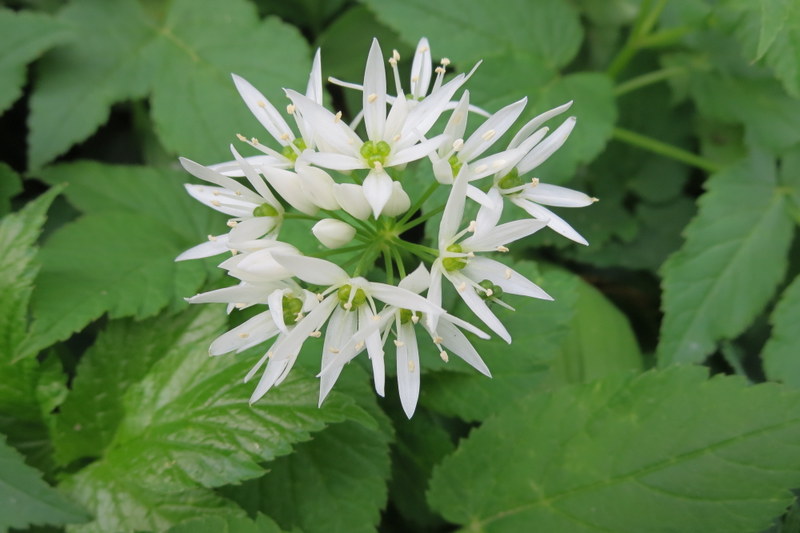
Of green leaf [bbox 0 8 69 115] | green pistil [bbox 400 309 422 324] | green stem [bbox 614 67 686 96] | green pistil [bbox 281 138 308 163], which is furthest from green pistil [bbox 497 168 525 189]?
green leaf [bbox 0 8 69 115]

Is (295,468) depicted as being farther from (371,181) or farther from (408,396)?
(371,181)

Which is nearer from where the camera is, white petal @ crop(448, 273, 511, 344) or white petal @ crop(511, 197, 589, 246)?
white petal @ crop(448, 273, 511, 344)

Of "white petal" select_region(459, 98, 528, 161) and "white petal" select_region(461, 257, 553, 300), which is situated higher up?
"white petal" select_region(459, 98, 528, 161)

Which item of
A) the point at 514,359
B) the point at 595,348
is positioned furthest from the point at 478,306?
the point at 595,348

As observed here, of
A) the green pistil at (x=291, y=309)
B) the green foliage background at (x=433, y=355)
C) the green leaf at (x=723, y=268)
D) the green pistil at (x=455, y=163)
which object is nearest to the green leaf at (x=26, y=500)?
the green foliage background at (x=433, y=355)

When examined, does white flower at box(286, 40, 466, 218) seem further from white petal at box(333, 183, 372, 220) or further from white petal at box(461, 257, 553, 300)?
white petal at box(461, 257, 553, 300)

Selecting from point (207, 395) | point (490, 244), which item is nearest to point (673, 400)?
point (490, 244)
